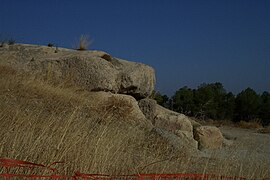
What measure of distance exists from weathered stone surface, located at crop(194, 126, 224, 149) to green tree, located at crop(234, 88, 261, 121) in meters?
18.9

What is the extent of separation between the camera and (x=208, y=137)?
11.7 metres

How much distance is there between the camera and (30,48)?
13.7 m

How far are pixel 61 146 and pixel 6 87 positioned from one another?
4864 mm

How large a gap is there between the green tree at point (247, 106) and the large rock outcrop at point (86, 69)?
1816 cm

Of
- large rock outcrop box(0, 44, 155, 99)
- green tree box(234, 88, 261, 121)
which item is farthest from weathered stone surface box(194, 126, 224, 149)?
green tree box(234, 88, 261, 121)

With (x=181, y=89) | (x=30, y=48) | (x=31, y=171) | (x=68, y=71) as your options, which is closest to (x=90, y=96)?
(x=68, y=71)

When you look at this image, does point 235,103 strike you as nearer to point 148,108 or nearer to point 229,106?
point 229,106

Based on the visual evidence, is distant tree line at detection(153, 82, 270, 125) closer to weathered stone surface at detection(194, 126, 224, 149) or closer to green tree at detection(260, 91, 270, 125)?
green tree at detection(260, 91, 270, 125)

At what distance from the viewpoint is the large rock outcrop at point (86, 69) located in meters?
11.8

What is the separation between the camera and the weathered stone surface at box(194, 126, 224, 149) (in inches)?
452

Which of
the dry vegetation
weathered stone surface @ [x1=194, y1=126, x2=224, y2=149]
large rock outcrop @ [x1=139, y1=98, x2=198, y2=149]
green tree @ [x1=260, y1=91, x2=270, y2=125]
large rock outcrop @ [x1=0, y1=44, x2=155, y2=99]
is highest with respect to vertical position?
green tree @ [x1=260, y1=91, x2=270, y2=125]

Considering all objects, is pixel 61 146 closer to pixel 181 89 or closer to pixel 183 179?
pixel 183 179

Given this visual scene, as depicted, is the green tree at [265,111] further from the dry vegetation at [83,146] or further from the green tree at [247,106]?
the dry vegetation at [83,146]

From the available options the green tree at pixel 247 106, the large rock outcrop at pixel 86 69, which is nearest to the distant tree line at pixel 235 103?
the green tree at pixel 247 106
